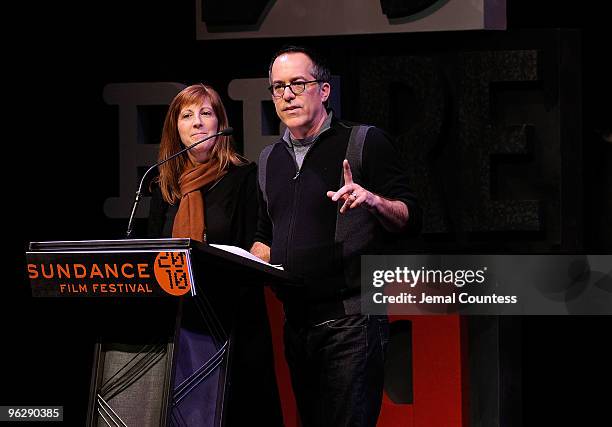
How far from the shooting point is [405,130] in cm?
442

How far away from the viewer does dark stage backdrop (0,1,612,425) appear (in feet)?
13.7

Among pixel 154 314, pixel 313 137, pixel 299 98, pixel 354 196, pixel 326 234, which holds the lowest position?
pixel 154 314

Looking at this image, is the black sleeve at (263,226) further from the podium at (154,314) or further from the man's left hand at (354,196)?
the man's left hand at (354,196)

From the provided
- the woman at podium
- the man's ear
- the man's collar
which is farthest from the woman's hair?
the man's ear

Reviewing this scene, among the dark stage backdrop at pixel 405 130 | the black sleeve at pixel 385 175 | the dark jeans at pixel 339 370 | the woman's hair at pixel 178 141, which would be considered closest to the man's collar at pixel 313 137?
the black sleeve at pixel 385 175

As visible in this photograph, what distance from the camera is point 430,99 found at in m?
4.36

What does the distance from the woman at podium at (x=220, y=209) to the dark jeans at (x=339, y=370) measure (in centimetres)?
20

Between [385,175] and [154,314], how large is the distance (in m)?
0.75

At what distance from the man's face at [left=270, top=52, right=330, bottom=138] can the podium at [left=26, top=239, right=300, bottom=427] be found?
47 cm

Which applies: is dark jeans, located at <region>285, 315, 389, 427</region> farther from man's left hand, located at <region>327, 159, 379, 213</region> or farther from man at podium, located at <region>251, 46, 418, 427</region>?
man's left hand, located at <region>327, 159, 379, 213</region>

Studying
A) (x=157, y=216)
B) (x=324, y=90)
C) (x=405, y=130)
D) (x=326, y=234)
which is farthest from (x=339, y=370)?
(x=405, y=130)

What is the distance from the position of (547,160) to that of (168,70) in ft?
5.59

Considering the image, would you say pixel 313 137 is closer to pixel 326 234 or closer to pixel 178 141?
pixel 326 234

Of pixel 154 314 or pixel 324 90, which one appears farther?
pixel 324 90
